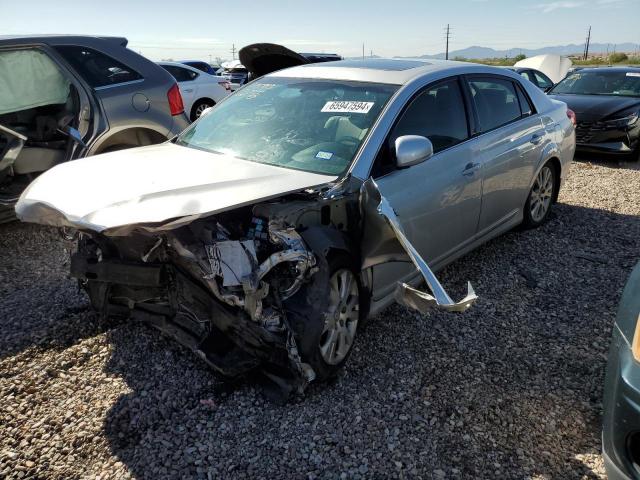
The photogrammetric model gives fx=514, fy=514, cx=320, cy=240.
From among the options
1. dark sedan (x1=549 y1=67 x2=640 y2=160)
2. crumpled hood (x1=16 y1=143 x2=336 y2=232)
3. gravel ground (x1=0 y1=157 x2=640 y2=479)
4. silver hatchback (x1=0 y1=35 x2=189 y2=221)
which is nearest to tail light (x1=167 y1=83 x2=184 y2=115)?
silver hatchback (x1=0 y1=35 x2=189 y2=221)

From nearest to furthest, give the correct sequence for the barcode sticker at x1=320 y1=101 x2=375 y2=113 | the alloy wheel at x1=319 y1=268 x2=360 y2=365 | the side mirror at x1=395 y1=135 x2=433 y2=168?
the alloy wheel at x1=319 y1=268 x2=360 y2=365
the side mirror at x1=395 y1=135 x2=433 y2=168
the barcode sticker at x1=320 y1=101 x2=375 y2=113

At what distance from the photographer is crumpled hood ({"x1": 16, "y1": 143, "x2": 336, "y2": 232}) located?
234 centimetres

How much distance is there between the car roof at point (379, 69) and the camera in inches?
142

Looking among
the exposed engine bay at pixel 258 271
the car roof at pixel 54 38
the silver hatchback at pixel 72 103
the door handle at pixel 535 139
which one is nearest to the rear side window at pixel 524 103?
the door handle at pixel 535 139

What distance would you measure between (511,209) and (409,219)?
185cm

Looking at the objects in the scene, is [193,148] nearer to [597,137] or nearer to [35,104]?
[35,104]

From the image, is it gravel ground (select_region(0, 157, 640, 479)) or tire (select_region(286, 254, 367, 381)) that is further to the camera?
tire (select_region(286, 254, 367, 381))

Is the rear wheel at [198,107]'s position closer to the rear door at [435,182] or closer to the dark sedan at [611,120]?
the dark sedan at [611,120]

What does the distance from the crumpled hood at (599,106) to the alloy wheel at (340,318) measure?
25.4ft

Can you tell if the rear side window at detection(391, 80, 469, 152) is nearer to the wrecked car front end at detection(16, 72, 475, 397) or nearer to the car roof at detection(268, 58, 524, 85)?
the car roof at detection(268, 58, 524, 85)

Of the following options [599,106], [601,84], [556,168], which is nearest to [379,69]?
[556,168]

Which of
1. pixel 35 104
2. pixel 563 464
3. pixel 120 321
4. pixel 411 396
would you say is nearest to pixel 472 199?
pixel 411 396

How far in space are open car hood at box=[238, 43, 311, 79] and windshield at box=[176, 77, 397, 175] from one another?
761 millimetres

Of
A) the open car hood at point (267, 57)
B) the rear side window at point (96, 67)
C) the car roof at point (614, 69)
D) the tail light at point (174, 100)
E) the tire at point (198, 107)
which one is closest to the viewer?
the open car hood at point (267, 57)
